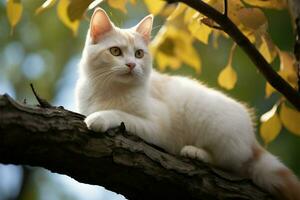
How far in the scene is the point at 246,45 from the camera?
1.82m

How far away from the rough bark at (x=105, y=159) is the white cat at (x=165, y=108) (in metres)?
0.16

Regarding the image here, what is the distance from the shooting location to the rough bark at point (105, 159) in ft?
5.56

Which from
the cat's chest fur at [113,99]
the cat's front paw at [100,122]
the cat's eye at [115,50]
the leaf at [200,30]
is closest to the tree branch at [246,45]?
the leaf at [200,30]

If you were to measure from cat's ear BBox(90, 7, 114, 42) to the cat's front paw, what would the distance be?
0.73 m

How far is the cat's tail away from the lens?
7.37 feet

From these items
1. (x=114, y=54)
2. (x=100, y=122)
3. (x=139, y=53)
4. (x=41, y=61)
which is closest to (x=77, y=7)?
(x=100, y=122)

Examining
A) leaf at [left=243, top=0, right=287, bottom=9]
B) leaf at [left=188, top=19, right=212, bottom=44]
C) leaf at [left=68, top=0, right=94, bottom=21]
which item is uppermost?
leaf at [left=243, top=0, right=287, bottom=9]

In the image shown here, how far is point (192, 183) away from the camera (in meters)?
2.09

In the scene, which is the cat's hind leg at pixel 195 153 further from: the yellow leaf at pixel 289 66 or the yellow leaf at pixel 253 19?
the yellow leaf at pixel 253 19

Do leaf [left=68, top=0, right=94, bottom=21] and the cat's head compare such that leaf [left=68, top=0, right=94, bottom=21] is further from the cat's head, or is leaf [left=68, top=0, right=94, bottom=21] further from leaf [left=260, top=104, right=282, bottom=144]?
leaf [left=260, top=104, right=282, bottom=144]

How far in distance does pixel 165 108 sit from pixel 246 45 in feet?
3.08

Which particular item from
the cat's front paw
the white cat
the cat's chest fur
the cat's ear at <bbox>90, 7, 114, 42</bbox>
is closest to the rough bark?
the cat's front paw

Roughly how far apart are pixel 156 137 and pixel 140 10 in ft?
9.46

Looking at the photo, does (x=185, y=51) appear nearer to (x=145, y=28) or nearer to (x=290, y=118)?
(x=145, y=28)
